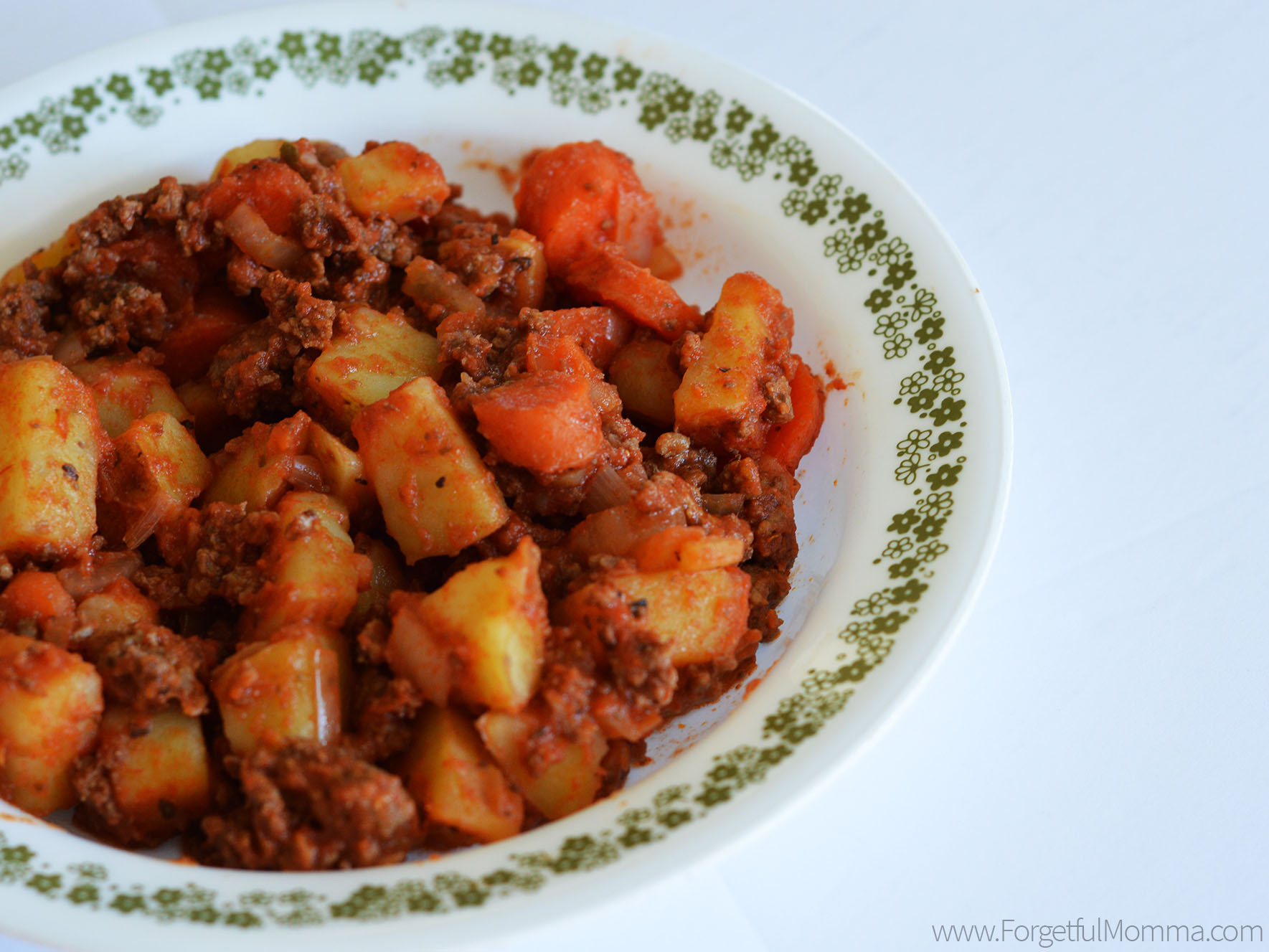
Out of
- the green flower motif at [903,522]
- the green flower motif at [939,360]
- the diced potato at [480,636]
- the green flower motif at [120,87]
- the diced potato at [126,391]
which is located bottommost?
the diced potato at [480,636]

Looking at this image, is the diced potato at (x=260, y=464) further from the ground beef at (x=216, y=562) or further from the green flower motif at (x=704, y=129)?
the green flower motif at (x=704, y=129)

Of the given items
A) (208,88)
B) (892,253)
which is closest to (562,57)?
(208,88)

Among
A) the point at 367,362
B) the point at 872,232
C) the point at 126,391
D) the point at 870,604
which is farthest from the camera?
the point at 872,232

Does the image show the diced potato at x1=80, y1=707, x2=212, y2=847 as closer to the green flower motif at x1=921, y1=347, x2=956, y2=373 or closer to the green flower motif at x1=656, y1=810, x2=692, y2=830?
the green flower motif at x1=656, y1=810, x2=692, y2=830

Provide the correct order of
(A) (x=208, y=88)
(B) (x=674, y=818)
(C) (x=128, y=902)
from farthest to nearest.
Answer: (A) (x=208, y=88)
(B) (x=674, y=818)
(C) (x=128, y=902)

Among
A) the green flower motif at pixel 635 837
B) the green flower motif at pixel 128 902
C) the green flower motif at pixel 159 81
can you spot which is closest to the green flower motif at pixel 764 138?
the green flower motif at pixel 159 81

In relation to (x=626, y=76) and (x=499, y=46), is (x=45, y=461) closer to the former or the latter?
(x=499, y=46)

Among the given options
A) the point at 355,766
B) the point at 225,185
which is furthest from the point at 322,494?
the point at 225,185
